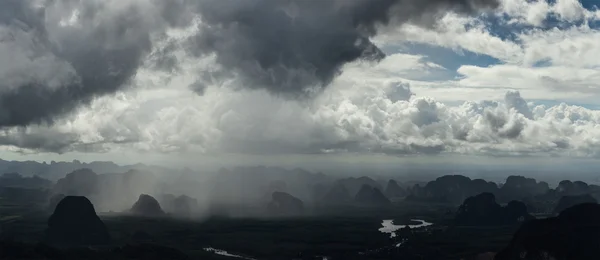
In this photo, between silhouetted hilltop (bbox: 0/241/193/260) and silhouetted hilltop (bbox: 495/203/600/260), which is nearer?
silhouetted hilltop (bbox: 0/241/193/260)

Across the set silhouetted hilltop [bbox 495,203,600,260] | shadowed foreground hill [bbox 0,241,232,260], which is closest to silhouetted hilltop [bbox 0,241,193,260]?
shadowed foreground hill [bbox 0,241,232,260]

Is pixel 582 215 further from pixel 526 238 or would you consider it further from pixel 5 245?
pixel 5 245

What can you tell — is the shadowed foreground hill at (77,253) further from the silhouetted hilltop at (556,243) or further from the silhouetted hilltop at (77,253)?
the silhouetted hilltop at (556,243)

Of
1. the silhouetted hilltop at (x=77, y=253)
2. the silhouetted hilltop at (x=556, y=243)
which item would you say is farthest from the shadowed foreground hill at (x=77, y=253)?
the silhouetted hilltop at (x=556, y=243)

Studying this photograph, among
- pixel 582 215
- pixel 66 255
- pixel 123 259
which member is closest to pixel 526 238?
pixel 582 215

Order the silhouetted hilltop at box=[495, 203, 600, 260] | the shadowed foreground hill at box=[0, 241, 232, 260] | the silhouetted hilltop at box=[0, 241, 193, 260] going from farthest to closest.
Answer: the silhouetted hilltop at box=[495, 203, 600, 260] < the silhouetted hilltop at box=[0, 241, 193, 260] < the shadowed foreground hill at box=[0, 241, 232, 260]

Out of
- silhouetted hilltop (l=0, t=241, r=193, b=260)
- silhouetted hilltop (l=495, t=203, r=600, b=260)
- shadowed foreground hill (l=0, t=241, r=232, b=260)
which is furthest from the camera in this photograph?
silhouetted hilltop (l=495, t=203, r=600, b=260)

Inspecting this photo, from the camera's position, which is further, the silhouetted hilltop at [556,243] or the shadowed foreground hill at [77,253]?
the silhouetted hilltop at [556,243]

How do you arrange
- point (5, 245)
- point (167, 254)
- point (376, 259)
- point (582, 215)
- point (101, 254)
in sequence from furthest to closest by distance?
point (376, 259)
point (582, 215)
point (167, 254)
point (101, 254)
point (5, 245)

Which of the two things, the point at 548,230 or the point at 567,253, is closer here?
the point at 567,253

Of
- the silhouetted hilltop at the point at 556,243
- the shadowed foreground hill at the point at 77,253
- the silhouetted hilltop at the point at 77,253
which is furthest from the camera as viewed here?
the silhouetted hilltop at the point at 556,243

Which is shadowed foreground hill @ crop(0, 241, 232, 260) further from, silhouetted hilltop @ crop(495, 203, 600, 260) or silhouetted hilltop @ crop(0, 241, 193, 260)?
silhouetted hilltop @ crop(495, 203, 600, 260)
